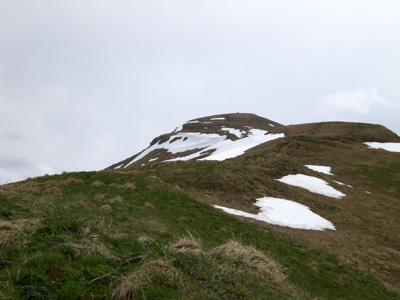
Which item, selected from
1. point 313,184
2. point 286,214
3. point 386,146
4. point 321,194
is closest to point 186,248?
point 286,214

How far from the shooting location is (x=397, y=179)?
39.7 m

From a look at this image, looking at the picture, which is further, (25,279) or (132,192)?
(132,192)

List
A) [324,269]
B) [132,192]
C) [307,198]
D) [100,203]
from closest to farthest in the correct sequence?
[324,269], [100,203], [132,192], [307,198]

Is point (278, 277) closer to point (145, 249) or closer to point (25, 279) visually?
point (145, 249)

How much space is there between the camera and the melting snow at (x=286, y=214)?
20531 millimetres

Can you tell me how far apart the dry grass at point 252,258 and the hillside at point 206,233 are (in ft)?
0.13

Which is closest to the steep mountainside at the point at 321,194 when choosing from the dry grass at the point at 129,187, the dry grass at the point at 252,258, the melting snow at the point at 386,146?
the melting snow at the point at 386,146

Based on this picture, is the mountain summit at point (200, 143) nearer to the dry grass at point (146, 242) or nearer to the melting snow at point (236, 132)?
the melting snow at point (236, 132)

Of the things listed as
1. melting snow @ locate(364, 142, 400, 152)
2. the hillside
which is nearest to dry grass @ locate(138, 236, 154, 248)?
the hillside

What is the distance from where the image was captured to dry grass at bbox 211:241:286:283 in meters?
8.29

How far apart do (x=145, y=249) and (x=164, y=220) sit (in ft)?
25.4

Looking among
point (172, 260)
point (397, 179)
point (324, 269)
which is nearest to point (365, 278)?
point (324, 269)

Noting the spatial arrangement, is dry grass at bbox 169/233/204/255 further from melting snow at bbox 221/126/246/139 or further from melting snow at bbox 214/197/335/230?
melting snow at bbox 221/126/246/139

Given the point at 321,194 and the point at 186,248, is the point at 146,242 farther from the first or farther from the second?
the point at 321,194
